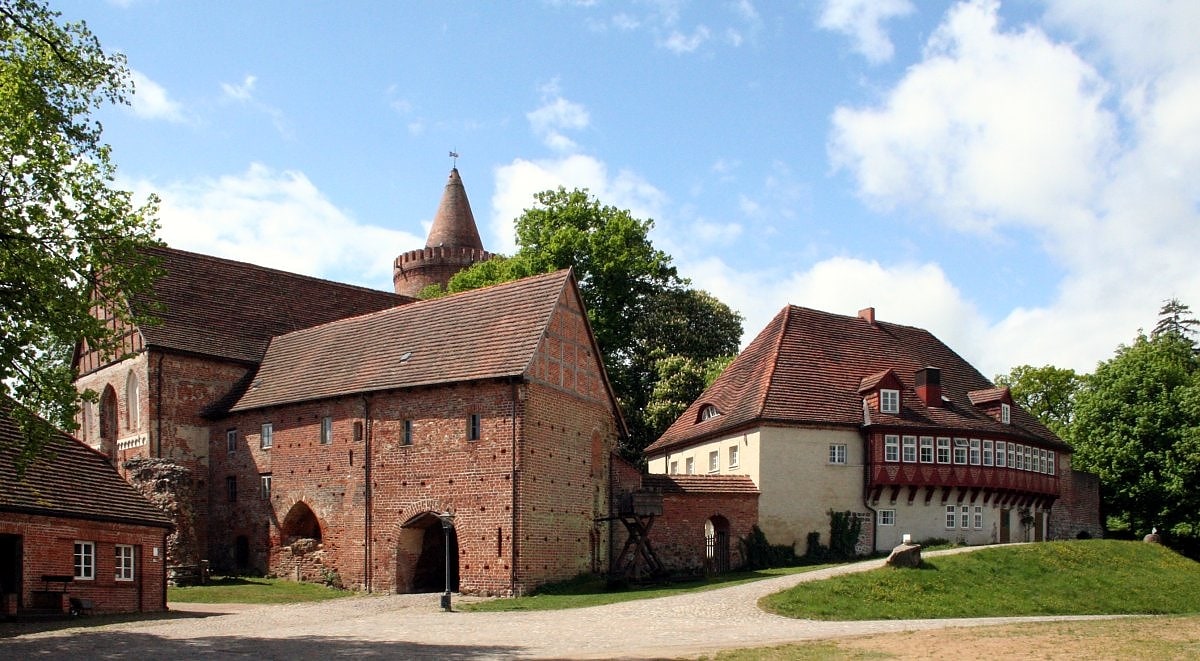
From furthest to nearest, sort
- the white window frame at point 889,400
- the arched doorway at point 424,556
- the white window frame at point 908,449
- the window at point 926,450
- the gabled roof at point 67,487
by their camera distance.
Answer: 1. the white window frame at point 889,400
2. the window at point 926,450
3. the white window frame at point 908,449
4. the arched doorway at point 424,556
5. the gabled roof at point 67,487

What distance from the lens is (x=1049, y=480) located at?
4709 cm

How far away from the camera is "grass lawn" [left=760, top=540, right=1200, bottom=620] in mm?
30328

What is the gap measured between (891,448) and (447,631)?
73.2ft

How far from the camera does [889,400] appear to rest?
143 feet

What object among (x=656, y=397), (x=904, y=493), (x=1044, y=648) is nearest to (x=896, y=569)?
(x=904, y=493)

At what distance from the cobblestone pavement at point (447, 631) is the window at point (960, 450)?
11968mm

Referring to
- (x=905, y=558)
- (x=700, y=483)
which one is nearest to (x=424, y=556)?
(x=700, y=483)

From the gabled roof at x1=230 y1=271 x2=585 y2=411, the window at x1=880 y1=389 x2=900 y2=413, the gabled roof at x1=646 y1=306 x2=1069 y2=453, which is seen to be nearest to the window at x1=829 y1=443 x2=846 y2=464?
the gabled roof at x1=646 y1=306 x2=1069 y2=453

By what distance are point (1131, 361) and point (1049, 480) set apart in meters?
9.31

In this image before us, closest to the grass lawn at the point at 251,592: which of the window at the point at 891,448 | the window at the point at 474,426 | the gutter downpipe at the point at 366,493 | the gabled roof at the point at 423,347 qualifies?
the gutter downpipe at the point at 366,493

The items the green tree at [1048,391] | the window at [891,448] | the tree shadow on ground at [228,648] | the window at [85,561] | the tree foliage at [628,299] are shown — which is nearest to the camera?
the tree shadow on ground at [228,648]

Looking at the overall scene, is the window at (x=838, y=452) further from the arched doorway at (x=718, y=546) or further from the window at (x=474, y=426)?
the window at (x=474, y=426)

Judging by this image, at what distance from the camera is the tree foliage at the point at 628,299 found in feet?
182

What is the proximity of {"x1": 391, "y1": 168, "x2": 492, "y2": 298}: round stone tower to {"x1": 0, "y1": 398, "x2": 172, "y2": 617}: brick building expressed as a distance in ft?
136
